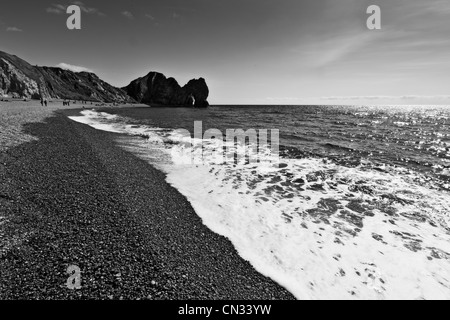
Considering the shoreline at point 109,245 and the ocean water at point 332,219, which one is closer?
the shoreline at point 109,245

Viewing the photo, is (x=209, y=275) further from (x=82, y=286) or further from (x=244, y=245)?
(x=82, y=286)

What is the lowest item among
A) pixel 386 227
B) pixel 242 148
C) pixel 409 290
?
pixel 409 290

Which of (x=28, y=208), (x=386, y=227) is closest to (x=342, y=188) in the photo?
(x=386, y=227)

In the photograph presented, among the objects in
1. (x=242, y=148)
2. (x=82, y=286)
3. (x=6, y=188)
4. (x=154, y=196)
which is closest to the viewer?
(x=82, y=286)

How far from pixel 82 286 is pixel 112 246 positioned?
144cm

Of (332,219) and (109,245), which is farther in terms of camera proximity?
(332,219)

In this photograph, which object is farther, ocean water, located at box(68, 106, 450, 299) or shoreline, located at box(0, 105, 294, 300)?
ocean water, located at box(68, 106, 450, 299)

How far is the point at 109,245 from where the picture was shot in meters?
6.38

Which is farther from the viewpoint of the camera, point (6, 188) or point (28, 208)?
point (6, 188)

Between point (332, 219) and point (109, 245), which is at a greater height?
point (109, 245)

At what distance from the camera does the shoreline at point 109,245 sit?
5117mm

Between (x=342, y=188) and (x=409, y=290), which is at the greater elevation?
(x=342, y=188)

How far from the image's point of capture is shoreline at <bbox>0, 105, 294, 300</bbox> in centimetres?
512

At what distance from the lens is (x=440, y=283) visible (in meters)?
6.41
